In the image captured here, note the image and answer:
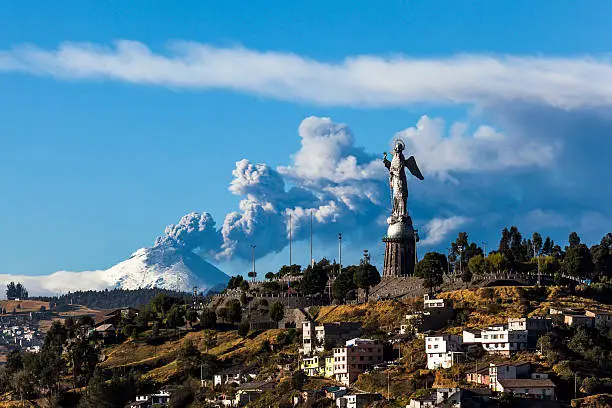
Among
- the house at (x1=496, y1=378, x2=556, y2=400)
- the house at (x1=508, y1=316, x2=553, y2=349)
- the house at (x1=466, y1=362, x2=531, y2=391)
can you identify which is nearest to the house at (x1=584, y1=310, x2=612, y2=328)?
the house at (x1=508, y1=316, x2=553, y2=349)

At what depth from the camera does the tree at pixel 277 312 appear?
169875mm

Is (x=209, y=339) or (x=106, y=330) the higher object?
(x=106, y=330)

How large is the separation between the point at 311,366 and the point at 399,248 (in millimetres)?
41710

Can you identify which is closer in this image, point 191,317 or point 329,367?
point 329,367

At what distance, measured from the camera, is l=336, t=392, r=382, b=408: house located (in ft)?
412

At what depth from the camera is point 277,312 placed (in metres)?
170

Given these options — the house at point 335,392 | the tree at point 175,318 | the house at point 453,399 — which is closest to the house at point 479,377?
the house at point 453,399

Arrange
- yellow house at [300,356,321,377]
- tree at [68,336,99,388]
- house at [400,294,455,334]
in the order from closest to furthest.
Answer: yellow house at [300,356,321,377] → house at [400,294,455,334] → tree at [68,336,99,388]

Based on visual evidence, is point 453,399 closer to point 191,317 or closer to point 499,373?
point 499,373

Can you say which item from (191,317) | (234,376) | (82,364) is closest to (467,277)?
(234,376)

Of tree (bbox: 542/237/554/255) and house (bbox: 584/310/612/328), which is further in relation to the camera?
tree (bbox: 542/237/554/255)

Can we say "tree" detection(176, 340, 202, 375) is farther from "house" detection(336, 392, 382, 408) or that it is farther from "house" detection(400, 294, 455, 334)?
"house" detection(336, 392, 382, 408)

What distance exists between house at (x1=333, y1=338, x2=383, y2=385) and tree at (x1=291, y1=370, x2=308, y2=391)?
3403 millimetres

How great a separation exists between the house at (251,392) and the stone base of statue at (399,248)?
44.4 meters
